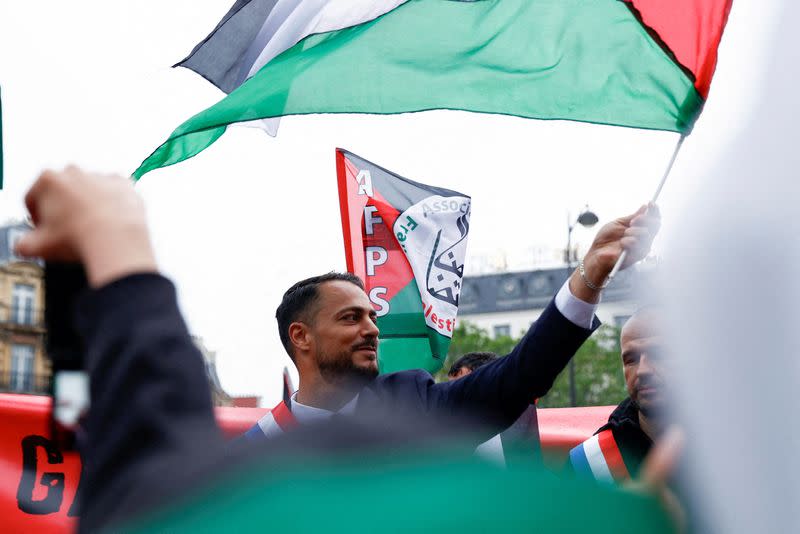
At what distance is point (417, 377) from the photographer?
3.68m

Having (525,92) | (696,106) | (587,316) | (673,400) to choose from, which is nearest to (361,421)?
(673,400)

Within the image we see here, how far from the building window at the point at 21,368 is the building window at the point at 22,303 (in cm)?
144

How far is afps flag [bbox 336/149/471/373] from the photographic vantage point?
5.91 meters

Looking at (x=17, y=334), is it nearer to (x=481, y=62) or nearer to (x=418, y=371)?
(x=418, y=371)

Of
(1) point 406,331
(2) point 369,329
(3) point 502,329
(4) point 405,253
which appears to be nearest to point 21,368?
(3) point 502,329

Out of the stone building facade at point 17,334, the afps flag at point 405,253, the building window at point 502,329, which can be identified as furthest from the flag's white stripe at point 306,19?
the building window at point 502,329

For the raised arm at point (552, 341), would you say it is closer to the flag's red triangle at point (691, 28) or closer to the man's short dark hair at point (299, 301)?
the flag's red triangle at point (691, 28)

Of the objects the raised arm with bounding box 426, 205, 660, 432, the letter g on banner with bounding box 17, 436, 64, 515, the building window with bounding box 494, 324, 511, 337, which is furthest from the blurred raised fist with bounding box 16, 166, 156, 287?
the building window with bounding box 494, 324, 511, 337

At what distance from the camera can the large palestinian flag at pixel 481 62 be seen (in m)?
3.47

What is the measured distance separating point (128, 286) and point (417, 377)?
2870 mm

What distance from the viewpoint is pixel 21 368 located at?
4706cm

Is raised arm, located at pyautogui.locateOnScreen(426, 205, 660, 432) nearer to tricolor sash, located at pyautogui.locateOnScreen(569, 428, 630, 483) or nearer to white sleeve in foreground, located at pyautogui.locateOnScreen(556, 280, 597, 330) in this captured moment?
white sleeve in foreground, located at pyautogui.locateOnScreen(556, 280, 597, 330)

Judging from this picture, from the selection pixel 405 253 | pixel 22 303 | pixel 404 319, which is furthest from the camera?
pixel 22 303

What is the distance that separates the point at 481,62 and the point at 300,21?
800 millimetres
